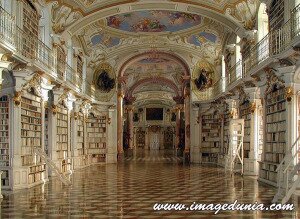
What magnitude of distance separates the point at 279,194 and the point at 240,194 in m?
1.30

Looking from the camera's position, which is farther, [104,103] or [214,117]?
[104,103]

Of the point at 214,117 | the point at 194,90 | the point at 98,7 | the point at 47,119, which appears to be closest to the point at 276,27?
the point at 98,7

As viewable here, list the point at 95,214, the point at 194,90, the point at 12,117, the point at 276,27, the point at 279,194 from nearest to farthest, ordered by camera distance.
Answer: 1. the point at 95,214
2. the point at 279,194
3. the point at 12,117
4. the point at 276,27
5. the point at 194,90

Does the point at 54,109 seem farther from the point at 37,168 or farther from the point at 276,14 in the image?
the point at 276,14

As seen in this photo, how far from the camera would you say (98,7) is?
1648 cm

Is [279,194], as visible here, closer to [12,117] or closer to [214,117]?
[12,117]

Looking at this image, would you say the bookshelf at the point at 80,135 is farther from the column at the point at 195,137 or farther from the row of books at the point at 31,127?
the row of books at the point at 31,127

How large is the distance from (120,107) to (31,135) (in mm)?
12508

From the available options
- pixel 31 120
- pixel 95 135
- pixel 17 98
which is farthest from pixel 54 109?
pixel 95 135

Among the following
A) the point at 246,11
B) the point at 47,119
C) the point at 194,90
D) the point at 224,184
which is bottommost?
the point at 224,184

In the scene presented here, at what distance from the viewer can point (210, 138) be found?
76.2ft

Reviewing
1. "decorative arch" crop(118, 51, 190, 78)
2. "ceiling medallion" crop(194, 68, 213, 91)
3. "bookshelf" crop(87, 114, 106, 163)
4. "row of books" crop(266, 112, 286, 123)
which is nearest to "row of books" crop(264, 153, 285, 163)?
"row of books" crop(266, 112, 286, 123)

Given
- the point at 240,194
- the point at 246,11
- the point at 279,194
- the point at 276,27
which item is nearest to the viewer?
the point at 279,194

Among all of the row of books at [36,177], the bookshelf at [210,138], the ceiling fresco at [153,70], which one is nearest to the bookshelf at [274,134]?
the row of books at [36,177]
